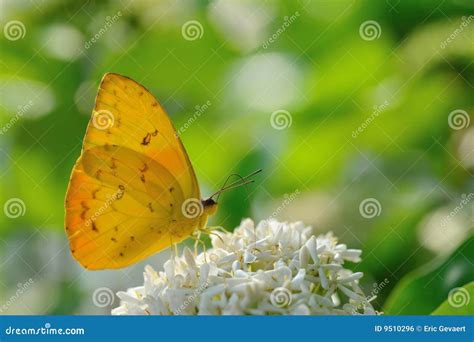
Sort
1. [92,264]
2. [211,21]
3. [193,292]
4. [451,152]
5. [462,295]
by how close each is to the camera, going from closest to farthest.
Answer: [193,292] → [462,295] → [92,264] → [451,152] → [211,21]

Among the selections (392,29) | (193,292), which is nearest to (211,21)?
(392,29)

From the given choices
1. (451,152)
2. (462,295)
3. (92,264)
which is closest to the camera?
(462,295)

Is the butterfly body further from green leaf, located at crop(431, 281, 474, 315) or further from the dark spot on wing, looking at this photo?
green leaf, located at crop(431, 281, 474, 315)

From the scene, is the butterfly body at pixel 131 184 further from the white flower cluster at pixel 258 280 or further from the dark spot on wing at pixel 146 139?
the white flower cluster at pixel 258 280

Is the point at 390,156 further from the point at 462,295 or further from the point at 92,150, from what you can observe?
the point at 92,150

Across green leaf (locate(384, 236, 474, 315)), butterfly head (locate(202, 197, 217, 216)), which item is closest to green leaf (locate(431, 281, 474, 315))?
green leaf (locate(384, 236, 474, 315))

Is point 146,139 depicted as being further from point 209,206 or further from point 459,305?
point 459,305
